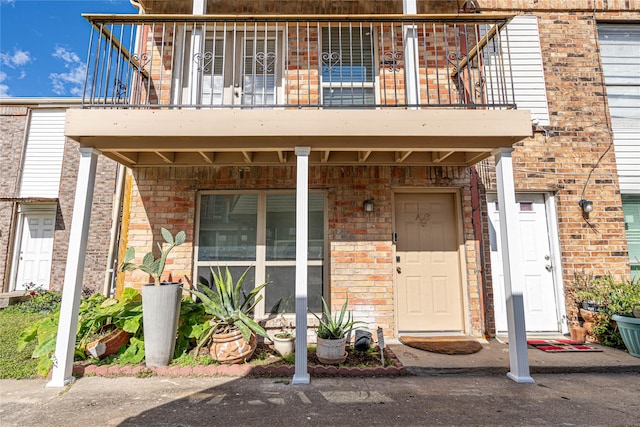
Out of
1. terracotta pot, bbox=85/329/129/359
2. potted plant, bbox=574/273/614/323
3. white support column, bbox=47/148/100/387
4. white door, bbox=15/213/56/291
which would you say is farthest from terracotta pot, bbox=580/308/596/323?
white door, bbox=15/213/56/291

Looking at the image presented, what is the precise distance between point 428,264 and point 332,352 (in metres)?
1.91

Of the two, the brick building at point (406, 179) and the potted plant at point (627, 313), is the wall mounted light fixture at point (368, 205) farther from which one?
the potted plant at point (627, 313)

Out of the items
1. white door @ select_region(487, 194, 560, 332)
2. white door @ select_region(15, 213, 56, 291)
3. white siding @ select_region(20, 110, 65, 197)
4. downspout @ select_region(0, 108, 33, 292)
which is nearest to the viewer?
white door @ select_region(487, 194, 560, 332)

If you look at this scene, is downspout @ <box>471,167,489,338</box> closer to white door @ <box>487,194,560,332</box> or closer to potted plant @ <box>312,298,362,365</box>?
white door @ <box>487,194,560,332</box>

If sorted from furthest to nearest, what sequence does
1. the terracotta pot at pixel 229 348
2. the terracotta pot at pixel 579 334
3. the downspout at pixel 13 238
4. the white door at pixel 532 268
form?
the downspout at pixel 13 238, the white door at pixel 532 268, the terracotta pot at pixel 579 334, the terracotta pot at pixel 229 348

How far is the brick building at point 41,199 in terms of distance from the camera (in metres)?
6.80

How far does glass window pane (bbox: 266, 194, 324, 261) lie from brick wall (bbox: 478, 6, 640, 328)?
2.32m

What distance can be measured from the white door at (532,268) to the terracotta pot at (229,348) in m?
3.41

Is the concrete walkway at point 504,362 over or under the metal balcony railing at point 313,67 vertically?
under

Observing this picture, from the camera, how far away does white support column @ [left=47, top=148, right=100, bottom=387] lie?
293cm

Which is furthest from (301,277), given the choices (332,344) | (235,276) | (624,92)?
(624,92)

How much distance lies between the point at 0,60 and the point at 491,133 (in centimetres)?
1112

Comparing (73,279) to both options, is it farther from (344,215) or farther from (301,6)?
(301,6)

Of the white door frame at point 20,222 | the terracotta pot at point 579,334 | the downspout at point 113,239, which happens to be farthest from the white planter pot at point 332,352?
the white door frame at point 20,222
